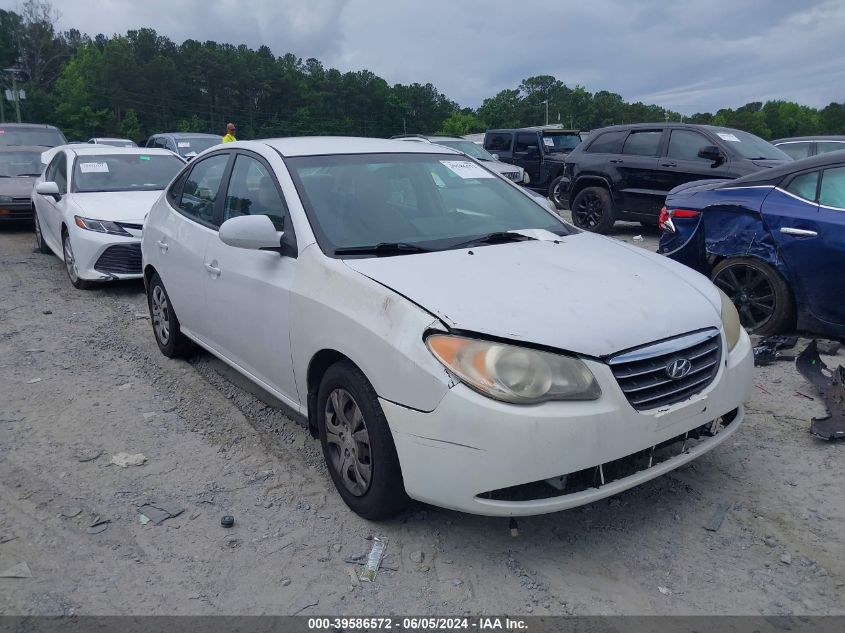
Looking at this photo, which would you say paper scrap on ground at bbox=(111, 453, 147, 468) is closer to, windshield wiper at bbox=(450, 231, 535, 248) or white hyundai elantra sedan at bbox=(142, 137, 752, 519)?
white hyundai elantra sedan at bbox=(142, 137, 752, 519)

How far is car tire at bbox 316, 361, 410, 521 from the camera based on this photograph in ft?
9.19

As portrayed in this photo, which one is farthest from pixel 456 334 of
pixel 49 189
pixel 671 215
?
pixel 49 189

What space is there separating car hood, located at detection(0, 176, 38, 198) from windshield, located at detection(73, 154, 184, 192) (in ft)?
12.7

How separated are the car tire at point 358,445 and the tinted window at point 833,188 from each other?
4000 millimetres

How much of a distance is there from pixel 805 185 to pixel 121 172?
753cm

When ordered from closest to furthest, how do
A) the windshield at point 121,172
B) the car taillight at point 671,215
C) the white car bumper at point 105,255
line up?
the car taillight at point 671,215
the white car bumper at point 105,255
the windshield at point 121,172

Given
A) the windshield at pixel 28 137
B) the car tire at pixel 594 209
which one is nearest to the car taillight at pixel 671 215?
the car tire at pixel 594 209

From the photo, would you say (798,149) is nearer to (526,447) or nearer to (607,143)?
(607,143)

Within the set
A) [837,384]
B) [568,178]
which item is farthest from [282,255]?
[568,178]

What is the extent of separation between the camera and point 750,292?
17.8ft

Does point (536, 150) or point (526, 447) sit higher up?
point (536, 150)

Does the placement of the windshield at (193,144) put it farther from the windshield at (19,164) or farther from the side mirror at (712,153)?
the side mirror at (712,153)

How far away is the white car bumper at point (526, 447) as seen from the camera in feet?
8.11

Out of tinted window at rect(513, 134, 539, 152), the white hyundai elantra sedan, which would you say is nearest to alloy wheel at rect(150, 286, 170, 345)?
the white hyundai elantra sedan
